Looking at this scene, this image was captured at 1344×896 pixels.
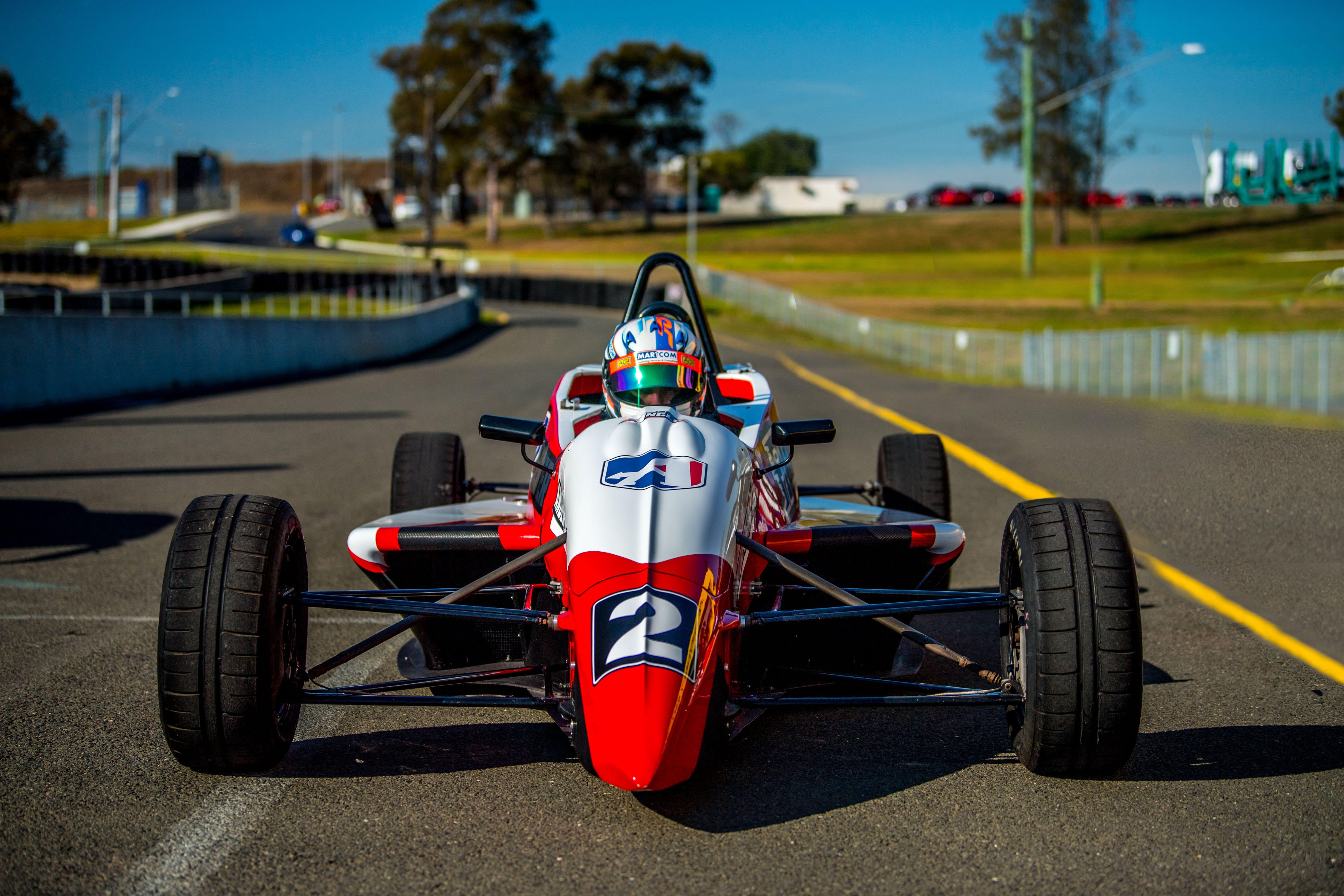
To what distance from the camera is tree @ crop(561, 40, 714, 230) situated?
94250 millimetres

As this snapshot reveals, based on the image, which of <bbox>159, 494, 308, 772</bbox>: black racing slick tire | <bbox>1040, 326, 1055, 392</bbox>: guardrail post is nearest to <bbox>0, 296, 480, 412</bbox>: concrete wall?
<bbox>159, 494, 308, 772</bbox>: black racing slick tire

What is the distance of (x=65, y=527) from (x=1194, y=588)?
695 centimetres

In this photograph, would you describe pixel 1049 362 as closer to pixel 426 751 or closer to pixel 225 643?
pixel 426 751

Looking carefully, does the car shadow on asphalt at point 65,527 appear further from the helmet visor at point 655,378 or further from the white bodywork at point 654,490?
the white bodywork at point 654,490

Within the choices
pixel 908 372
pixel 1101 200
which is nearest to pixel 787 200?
pixel 1101 200

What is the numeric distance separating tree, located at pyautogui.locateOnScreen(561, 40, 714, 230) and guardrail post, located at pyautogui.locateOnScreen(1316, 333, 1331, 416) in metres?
78.4

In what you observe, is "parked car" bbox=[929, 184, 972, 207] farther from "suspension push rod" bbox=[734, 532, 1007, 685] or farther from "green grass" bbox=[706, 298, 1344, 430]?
"suspension push rod" bbox=[734, 532, 1007, 685]

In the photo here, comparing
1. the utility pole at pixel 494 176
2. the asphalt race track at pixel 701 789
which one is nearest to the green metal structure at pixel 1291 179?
the asphalt race track at pixel 701 789

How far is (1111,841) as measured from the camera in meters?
3.34

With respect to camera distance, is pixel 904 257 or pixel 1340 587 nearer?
pixel 1340 587

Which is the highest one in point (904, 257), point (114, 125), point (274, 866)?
point (114, 125)

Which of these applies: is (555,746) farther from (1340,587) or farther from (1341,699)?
(1340,587)

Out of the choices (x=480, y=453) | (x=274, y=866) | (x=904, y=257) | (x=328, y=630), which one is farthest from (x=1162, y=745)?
(x=904, y=257)

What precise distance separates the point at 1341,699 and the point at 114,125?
79446 millimetres
